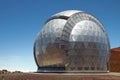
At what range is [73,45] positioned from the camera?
29.3 meters

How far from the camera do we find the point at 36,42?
1319 inches

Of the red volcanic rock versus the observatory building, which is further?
the red volcanic rock

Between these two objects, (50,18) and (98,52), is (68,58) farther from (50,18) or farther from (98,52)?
(50,18)

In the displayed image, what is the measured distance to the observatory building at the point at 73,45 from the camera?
2936cm

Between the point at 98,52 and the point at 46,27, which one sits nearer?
the point at 98,52

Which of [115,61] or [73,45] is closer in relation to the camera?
[73,45]

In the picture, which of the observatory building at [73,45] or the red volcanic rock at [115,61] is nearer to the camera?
the observatory building at [73,45]

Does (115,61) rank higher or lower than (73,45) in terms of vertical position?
lower

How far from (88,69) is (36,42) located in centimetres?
855

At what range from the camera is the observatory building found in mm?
29358

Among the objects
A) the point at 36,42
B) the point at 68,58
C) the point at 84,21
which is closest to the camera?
the point at 68,58

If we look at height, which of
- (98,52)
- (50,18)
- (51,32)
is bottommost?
(98,52)

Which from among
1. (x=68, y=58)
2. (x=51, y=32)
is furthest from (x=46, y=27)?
(x=68, y=58)

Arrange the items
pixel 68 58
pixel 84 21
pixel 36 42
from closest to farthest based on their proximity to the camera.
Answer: pixel 68 58 < pixel 84 21 < pixel 36 42
